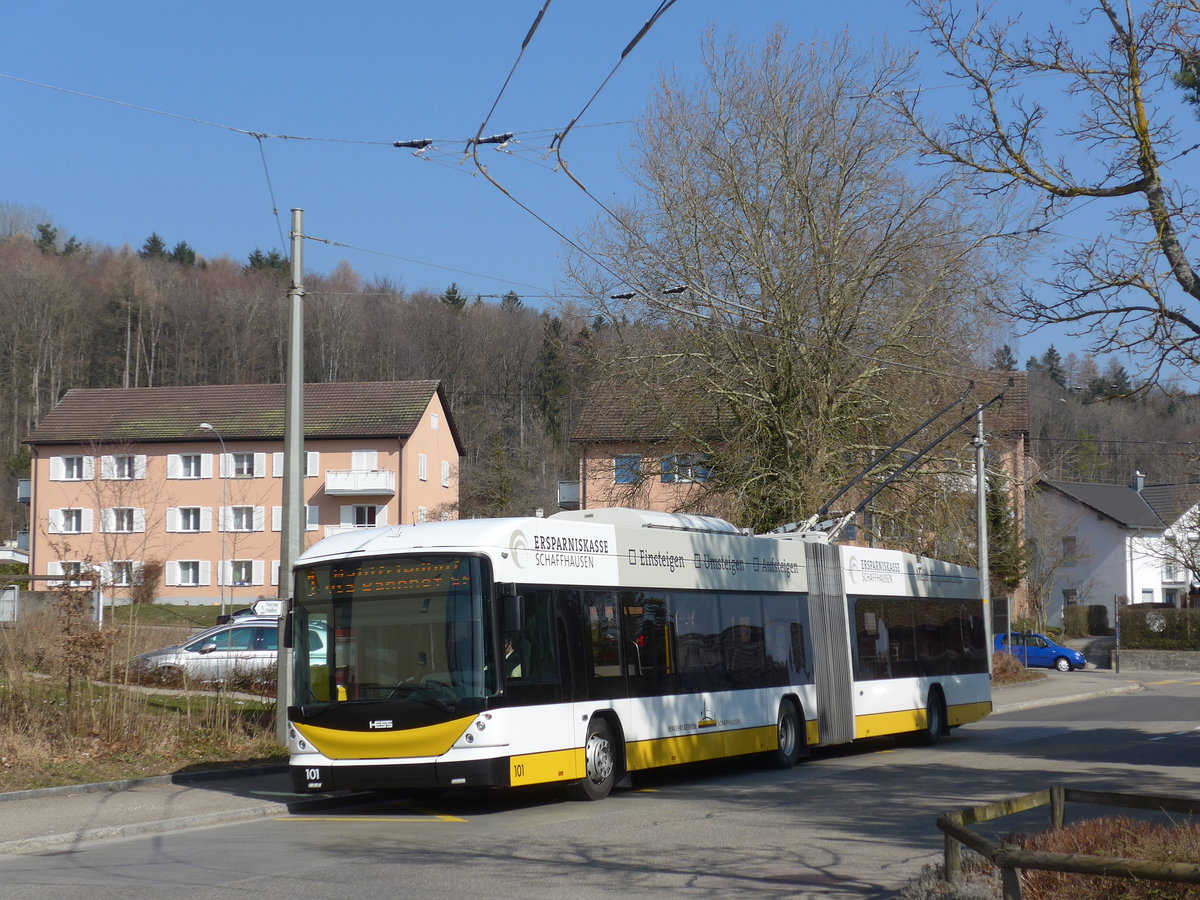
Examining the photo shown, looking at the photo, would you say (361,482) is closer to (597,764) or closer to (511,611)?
(597,764)

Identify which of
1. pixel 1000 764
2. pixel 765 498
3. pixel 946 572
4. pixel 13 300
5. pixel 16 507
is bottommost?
pixel 1000 764

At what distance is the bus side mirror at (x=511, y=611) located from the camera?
12539 mm

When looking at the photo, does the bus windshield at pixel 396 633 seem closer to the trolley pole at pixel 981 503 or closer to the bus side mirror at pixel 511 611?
the bus side mirror at pixel 511 611

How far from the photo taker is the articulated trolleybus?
41.0ft

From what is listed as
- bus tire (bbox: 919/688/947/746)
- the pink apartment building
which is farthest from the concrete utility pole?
the pink apartment building

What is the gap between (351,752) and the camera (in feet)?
41.5

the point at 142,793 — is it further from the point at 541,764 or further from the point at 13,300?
the point at 13,300

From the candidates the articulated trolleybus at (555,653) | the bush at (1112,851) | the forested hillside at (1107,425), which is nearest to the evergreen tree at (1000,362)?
the forested hillside at (1107,425)

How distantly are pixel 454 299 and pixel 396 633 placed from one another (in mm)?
75784

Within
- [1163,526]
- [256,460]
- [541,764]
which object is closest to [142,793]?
[541,764]

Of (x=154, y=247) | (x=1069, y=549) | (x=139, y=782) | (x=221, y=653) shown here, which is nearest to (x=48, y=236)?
(x=154, y=247)

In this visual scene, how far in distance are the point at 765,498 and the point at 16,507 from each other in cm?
5924

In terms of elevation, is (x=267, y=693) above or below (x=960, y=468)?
below

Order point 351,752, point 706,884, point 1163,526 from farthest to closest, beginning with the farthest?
1. point 1163,526
2. point 351,752
3. point 706,884
